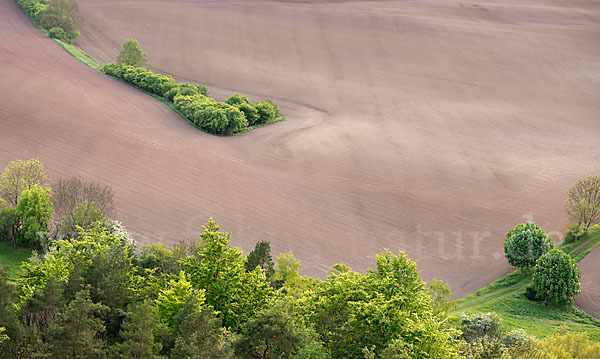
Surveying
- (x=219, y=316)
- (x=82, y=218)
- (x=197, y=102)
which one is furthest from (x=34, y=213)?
(x=197, y=102)

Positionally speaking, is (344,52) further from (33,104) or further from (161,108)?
(33,104)

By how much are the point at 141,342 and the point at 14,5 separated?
9179 centimetres

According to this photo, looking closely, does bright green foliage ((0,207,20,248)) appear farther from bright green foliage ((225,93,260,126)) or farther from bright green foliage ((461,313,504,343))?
bright green foliage ((225,93,260,126))

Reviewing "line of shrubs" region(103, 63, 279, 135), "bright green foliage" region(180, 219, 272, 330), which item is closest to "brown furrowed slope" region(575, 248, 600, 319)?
"bright green foliage" region(180, 219, 272, 330)

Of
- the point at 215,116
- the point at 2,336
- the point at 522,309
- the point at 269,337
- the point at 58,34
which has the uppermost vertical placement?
the point at 58,34

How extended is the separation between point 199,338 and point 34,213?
2683 centimetres

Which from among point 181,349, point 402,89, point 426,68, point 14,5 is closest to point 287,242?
point 181,349

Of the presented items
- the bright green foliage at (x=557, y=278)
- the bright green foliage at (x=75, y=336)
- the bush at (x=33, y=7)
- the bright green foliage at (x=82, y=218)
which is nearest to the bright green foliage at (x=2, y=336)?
the bright green foliage at (x=75, y=336)

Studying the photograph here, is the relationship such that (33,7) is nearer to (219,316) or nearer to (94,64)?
(94,64)

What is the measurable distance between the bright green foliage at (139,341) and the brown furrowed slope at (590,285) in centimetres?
3404

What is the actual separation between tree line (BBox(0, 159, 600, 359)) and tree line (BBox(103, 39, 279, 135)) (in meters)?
39.2

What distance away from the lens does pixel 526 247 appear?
5059 centimetres

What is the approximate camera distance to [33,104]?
72.2 metres

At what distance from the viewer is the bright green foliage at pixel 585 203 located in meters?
53.9
